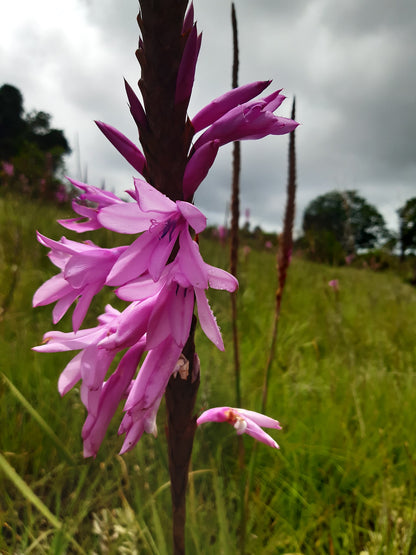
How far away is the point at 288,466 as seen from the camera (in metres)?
1.36

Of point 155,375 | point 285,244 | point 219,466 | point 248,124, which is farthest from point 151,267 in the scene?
point 219,466

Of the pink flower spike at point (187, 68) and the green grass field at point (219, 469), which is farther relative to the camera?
the green grass field at point (219, 469)

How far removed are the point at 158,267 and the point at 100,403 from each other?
0.24 meters

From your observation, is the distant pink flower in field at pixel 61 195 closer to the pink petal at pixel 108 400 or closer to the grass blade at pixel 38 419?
the grass blade at pixel 38 419

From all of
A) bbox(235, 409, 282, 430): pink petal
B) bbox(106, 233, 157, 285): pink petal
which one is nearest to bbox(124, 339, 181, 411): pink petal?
bbox(106, 233, 157, 285): pink petal

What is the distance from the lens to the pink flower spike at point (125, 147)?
1.87 feet

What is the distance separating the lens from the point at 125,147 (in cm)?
57

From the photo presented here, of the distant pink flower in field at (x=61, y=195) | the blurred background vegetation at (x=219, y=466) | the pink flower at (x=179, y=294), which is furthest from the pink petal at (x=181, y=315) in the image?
the distant pink flower in field at (x=61, y=195)

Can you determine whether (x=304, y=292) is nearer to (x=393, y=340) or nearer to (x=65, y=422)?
(x=393, y=340)

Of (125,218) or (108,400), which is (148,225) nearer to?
(125,218)

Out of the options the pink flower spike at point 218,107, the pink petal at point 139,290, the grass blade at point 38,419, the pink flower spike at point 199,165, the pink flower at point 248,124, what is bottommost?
the grass blade at point 38,419

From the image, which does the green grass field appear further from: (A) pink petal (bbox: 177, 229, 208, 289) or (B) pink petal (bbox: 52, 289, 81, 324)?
(A) pink petal (bbox: 177, 229, 208, 289)

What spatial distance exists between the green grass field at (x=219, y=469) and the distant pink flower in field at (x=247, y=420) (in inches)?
12.3

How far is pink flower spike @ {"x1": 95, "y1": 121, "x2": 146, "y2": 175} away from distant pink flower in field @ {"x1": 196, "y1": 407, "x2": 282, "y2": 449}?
0.43 m
